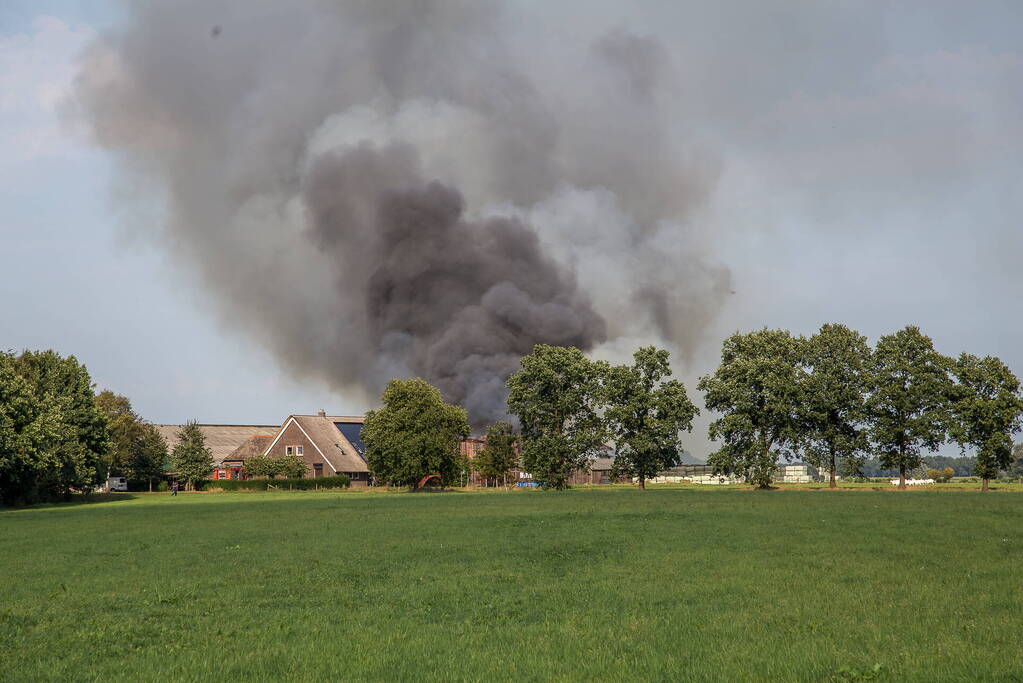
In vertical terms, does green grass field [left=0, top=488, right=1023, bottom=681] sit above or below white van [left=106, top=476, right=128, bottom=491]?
above

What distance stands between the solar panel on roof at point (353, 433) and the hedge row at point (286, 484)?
49.2 ft

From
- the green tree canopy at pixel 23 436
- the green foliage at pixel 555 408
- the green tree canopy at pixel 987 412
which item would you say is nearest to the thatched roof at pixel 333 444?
the green foliage at pixel 555 408

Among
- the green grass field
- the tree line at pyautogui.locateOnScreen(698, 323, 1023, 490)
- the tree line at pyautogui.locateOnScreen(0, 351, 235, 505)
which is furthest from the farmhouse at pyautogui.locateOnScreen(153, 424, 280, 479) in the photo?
the green grass field

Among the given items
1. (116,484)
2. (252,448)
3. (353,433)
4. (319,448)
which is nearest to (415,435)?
(319,448)

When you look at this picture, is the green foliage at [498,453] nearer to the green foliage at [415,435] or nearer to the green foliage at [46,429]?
the green foliage at [415,435]

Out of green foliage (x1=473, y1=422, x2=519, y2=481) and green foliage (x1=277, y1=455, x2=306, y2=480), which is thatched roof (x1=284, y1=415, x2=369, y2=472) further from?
green foliage (x1=473, y1=422, x2=519, y2=481)

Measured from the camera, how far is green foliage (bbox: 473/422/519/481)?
10600cm

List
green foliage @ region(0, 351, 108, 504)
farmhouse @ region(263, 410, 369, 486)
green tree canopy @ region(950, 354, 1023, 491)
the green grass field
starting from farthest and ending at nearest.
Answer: farmhouse @ region(263, 410, 369, 486) → green tree canopy @ region(950, 354, 1023, 491) → green foliage @ region(0, 351, 108, 504) → the green grass field

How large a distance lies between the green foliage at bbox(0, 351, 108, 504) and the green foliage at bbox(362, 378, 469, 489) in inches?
1149

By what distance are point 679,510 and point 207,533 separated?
23296mm

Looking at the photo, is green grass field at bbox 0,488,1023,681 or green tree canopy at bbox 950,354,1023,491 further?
green tree canopy at bbox 950,354,1023,491

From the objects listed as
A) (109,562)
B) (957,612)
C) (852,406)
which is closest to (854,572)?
(957,612)

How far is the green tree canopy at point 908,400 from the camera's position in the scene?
286 ft

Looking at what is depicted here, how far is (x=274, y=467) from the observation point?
11125 cm
